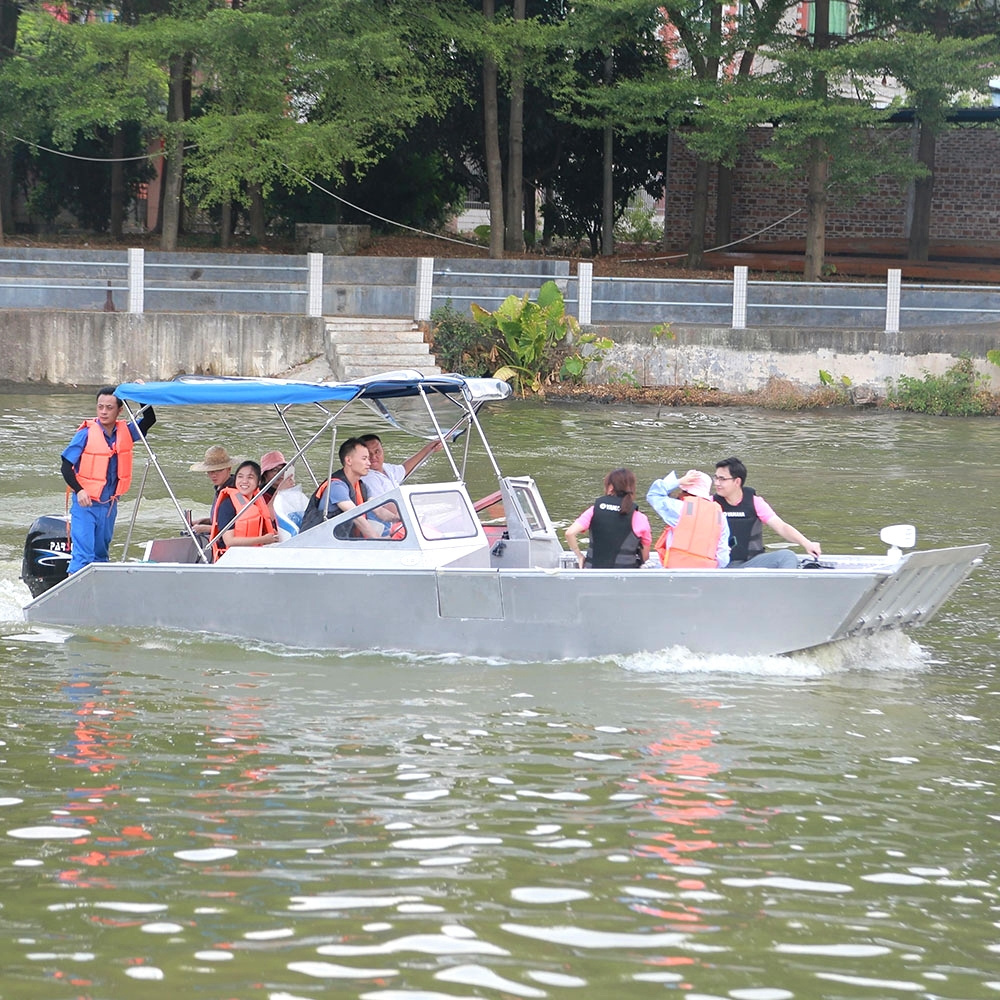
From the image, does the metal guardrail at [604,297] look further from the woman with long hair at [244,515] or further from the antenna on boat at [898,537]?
the antenna on boat at [898,537]

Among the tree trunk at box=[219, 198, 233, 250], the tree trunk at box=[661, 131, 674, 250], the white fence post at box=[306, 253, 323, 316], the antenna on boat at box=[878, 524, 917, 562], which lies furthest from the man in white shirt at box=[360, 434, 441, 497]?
the tree trunk at box=[661, 131, 674, 250]

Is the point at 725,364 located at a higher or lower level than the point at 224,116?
lower

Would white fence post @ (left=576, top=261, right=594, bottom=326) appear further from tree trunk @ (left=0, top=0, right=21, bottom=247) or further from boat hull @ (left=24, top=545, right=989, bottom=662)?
boat hull @ (left=24, top=545, right=989, bottom=662)

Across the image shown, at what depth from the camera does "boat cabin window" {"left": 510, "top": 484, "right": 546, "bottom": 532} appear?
1154cm

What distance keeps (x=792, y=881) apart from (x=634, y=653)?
3.52 metres

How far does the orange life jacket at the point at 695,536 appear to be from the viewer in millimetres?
10375

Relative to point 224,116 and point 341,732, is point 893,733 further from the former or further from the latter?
point 224,116

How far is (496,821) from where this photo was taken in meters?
7.63

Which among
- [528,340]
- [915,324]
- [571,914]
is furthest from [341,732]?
[915,324]

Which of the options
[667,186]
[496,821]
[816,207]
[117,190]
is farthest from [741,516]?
[117,190]

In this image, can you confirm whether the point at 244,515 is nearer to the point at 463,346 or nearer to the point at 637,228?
the point at 463,346

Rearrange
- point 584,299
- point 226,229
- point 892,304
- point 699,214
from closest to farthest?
point 892,304, point 584,299, point 699,214, point 226,229

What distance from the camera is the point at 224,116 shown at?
27766 mm

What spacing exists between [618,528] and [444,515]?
1.13 meters
